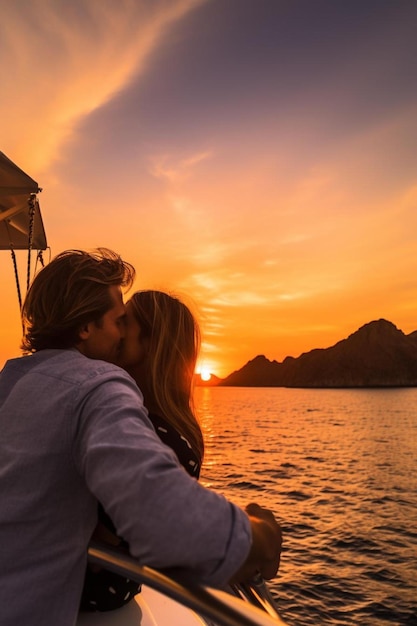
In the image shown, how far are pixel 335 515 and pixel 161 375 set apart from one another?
19960 millimetres

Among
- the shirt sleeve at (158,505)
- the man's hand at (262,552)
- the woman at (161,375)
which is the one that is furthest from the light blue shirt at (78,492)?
the woman at (161,375)

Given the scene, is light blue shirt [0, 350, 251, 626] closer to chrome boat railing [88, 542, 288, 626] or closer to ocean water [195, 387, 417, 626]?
chrome boat railing [88, 542, 288, 626]

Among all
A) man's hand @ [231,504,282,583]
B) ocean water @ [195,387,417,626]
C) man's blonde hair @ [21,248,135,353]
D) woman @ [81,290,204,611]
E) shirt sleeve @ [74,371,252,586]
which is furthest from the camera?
ocean water @ [195,387,417,626]

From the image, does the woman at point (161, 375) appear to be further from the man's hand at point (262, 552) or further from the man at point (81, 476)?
the man's hand at point (262, 552)

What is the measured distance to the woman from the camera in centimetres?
222

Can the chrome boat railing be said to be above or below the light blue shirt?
below

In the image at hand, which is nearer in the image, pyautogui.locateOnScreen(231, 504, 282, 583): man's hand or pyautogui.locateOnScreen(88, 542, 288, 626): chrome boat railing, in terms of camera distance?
pyautogui.locateOnScreen(88, 542, 288, 626): chrome boat railing

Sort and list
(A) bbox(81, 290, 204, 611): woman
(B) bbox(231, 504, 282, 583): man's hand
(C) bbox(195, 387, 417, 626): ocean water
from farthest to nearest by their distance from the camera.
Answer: (C) bbox(195, 387, 417, 626): ocean water
(A) bbox(81, 290, 204, 611): woman
(B) bbox(231, 504, 282, 583): man's hand

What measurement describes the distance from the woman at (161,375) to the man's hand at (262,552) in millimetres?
797

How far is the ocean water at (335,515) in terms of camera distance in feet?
37.5

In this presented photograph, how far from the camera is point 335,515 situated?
20.2 meters

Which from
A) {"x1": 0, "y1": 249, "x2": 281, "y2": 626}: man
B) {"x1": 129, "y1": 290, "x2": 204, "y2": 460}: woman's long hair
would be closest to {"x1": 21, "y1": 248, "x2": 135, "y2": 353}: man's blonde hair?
{"x1": 0, "y1": 249, "x2": 281, "y2": 626}: man

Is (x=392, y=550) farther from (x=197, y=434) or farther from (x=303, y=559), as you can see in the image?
(x=197, y=434)

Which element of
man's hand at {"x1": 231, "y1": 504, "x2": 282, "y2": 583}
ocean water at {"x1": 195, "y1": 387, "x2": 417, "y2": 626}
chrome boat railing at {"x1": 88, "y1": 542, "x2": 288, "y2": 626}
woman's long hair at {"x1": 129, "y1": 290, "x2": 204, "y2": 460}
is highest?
woman's long hair at {"x1": 129, "y1": 290, "x2": 204, "y2": 460}
